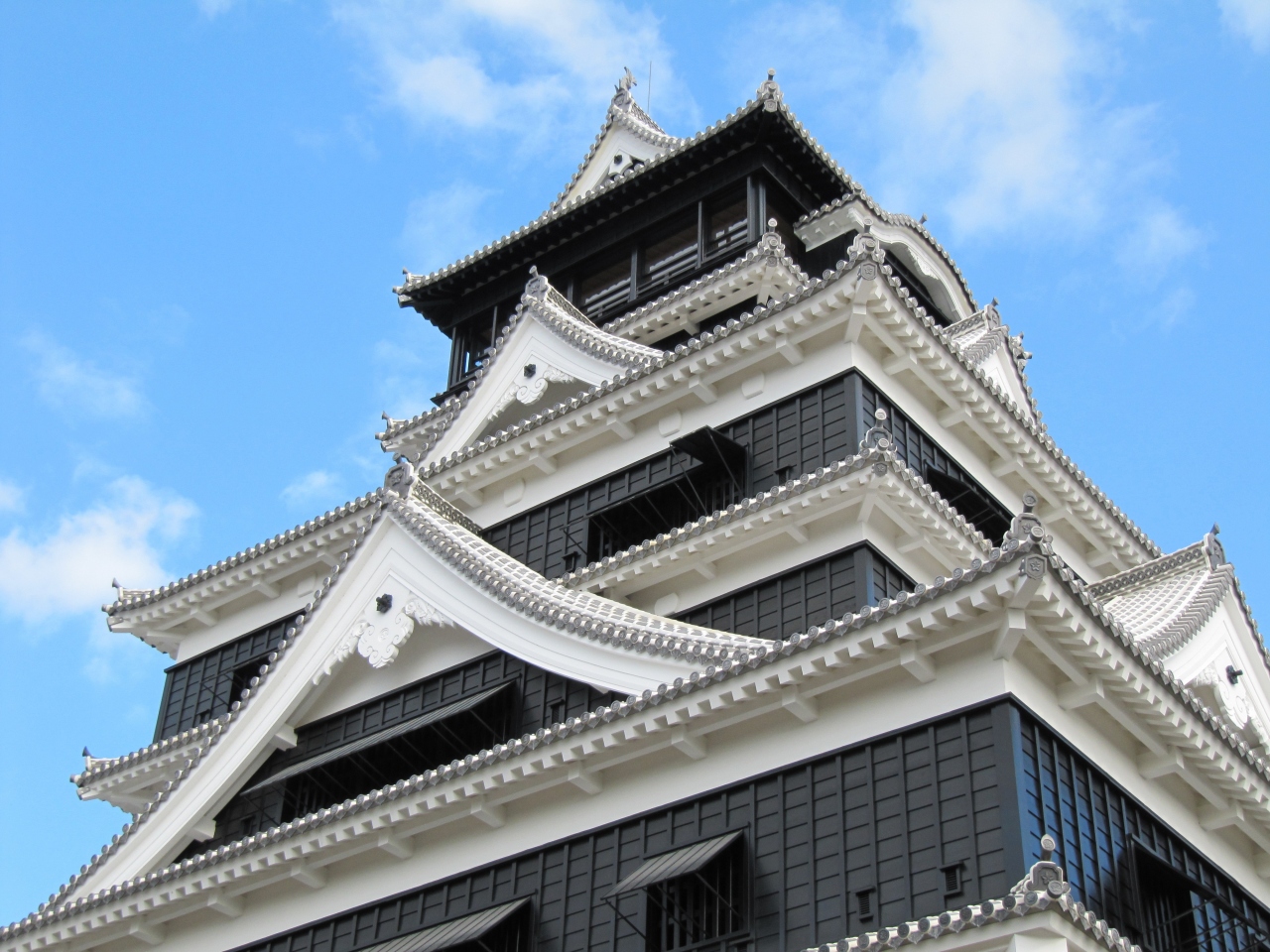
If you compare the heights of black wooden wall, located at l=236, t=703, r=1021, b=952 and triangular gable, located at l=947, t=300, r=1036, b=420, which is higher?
triangular gable, located at l=947, t=300, r=1036, b=420

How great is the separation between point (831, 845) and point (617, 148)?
2134 cm

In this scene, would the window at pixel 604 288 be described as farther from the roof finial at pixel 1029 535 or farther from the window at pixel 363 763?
the roof finial at pixel 1029 535

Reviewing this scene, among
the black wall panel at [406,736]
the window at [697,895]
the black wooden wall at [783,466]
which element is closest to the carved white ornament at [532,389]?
the black wooden wall at [783,466]

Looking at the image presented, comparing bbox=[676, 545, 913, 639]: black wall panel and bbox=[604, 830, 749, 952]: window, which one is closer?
bbox=[604, 830, 749, 952]: window

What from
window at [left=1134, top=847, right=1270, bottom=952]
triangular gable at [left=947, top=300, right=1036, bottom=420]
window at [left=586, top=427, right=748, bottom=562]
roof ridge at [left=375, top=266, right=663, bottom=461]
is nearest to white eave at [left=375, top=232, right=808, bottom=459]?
roof ridge at [left=375, top=266, right=663, bottom=461]

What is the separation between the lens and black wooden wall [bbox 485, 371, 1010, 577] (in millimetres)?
22672

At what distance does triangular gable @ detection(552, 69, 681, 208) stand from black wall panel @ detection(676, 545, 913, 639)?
574 inches

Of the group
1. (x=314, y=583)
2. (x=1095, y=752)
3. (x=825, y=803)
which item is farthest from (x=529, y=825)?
(x=314, y=583)

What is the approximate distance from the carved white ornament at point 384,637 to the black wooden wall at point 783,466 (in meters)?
2.49

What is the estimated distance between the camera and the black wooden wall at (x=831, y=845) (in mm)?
15617

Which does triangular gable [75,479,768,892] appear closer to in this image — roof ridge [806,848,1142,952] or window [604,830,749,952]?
window [604,830,749,952]

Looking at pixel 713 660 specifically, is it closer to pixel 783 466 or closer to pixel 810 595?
pixel 810 595

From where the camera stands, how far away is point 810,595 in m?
20.9

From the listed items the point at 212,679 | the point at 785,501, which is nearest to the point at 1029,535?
the point at 785,501
